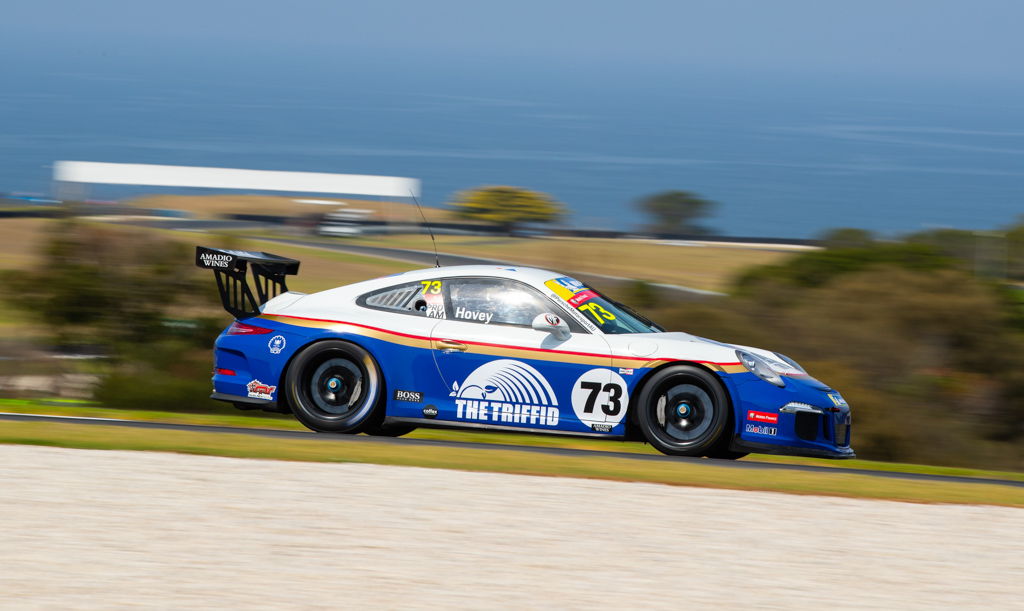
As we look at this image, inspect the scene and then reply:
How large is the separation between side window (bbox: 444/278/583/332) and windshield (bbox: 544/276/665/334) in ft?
0.57

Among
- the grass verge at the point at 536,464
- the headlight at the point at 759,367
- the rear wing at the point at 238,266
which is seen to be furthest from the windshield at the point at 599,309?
the rear wing at the point at 238,266

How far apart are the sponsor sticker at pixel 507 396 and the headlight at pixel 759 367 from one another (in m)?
1.35

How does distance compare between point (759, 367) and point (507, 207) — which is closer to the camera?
point (759, 367)

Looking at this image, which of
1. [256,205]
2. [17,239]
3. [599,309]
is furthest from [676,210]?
[599,309]

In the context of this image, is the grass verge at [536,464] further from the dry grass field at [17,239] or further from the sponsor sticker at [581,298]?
the dry grass field at [17,239]

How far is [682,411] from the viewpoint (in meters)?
8.23

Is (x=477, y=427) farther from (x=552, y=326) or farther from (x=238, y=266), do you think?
(x=238, y=266)

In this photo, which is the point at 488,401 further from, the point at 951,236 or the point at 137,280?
the point at 951,236

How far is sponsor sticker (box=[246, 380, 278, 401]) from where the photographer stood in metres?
8.64

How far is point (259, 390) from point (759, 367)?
3642mm

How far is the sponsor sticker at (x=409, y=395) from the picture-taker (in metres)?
8.43

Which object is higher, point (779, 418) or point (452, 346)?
point (452, 346)

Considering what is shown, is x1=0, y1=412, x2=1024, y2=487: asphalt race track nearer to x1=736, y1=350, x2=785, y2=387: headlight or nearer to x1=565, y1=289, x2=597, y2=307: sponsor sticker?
x1=736, y1=350, x2=785, y2=387: headlight

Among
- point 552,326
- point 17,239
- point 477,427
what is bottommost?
point 477,427
